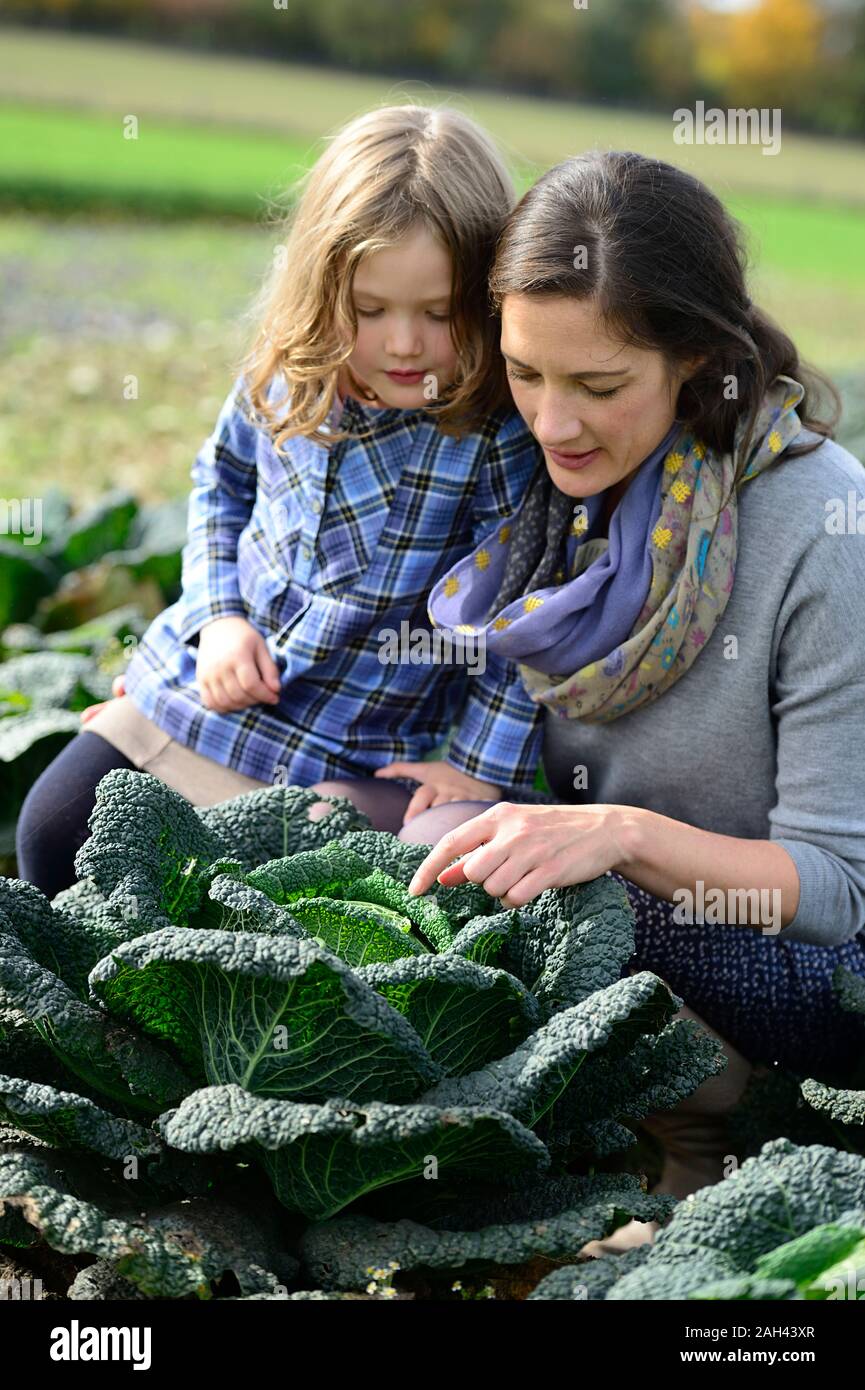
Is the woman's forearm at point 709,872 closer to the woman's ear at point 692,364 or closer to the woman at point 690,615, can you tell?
the woman at point 690,615

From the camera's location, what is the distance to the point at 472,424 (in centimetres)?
242

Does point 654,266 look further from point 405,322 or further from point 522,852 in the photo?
point 522,852

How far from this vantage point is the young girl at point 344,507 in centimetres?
228

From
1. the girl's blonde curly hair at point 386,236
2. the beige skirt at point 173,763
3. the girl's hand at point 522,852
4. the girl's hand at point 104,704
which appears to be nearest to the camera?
the girl's hand at point 522,852

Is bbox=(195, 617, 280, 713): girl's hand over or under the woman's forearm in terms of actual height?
over

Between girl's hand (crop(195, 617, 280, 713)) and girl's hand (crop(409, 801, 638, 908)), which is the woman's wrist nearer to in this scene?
girl's hand (crop(409, 801, 638, 908))

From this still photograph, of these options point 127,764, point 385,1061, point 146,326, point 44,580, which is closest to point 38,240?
point 146,326

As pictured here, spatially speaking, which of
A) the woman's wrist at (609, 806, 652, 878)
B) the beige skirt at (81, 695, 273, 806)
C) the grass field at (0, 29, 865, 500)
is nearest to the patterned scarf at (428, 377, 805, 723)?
the woman's wrist at (609, 806, 652, 878)

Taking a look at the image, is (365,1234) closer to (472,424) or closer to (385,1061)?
(385,1061)

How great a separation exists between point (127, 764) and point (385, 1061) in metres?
1.13

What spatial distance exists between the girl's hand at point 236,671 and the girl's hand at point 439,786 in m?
0.26

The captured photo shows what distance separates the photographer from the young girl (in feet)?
7.49

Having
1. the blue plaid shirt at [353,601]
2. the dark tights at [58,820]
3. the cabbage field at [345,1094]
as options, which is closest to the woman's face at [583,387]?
the blue plaid shirt at [353,601]

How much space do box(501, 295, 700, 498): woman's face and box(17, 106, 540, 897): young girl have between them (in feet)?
0.71
